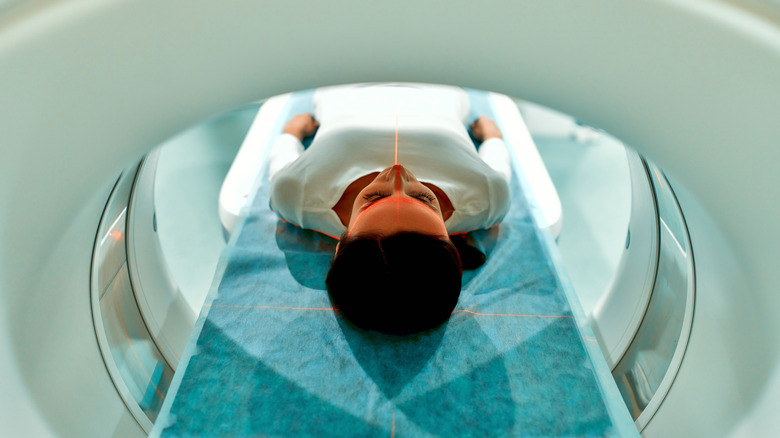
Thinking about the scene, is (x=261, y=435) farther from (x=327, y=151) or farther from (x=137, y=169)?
(x=327, y=151)

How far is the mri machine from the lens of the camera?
51cm

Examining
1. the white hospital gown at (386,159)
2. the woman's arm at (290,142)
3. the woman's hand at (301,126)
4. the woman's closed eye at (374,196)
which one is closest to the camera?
the woman's closed eye at (374,196)

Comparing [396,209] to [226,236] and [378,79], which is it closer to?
[378,79]

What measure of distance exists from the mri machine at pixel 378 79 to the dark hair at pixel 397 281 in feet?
1.77

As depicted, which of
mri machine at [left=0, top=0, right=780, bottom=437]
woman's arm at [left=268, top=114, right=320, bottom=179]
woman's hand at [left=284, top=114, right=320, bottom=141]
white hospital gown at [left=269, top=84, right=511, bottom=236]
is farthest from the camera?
woman's hand at [left=284, top=114, right=320, bottom=141]

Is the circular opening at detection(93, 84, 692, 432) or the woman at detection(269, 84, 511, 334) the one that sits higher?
the woman at detection(269, 84, 511, 334)

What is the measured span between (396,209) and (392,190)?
0.33ft

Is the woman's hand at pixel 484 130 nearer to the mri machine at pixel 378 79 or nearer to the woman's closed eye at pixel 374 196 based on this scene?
the woman's closed eye at pixel 374 196

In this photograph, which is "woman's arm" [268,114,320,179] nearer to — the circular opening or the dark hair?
the circular opening

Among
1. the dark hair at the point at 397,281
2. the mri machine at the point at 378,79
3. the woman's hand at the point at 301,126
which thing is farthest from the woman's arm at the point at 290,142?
the mri machine at the point at 378,79

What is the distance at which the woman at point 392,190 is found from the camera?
1.12 meters

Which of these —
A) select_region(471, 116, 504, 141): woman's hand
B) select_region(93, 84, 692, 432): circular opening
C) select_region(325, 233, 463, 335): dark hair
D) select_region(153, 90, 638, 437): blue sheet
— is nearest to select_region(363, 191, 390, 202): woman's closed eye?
select_region(325, 233, 463, 335): dark hair

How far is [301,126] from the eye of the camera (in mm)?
1886

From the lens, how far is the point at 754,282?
2.02ft
